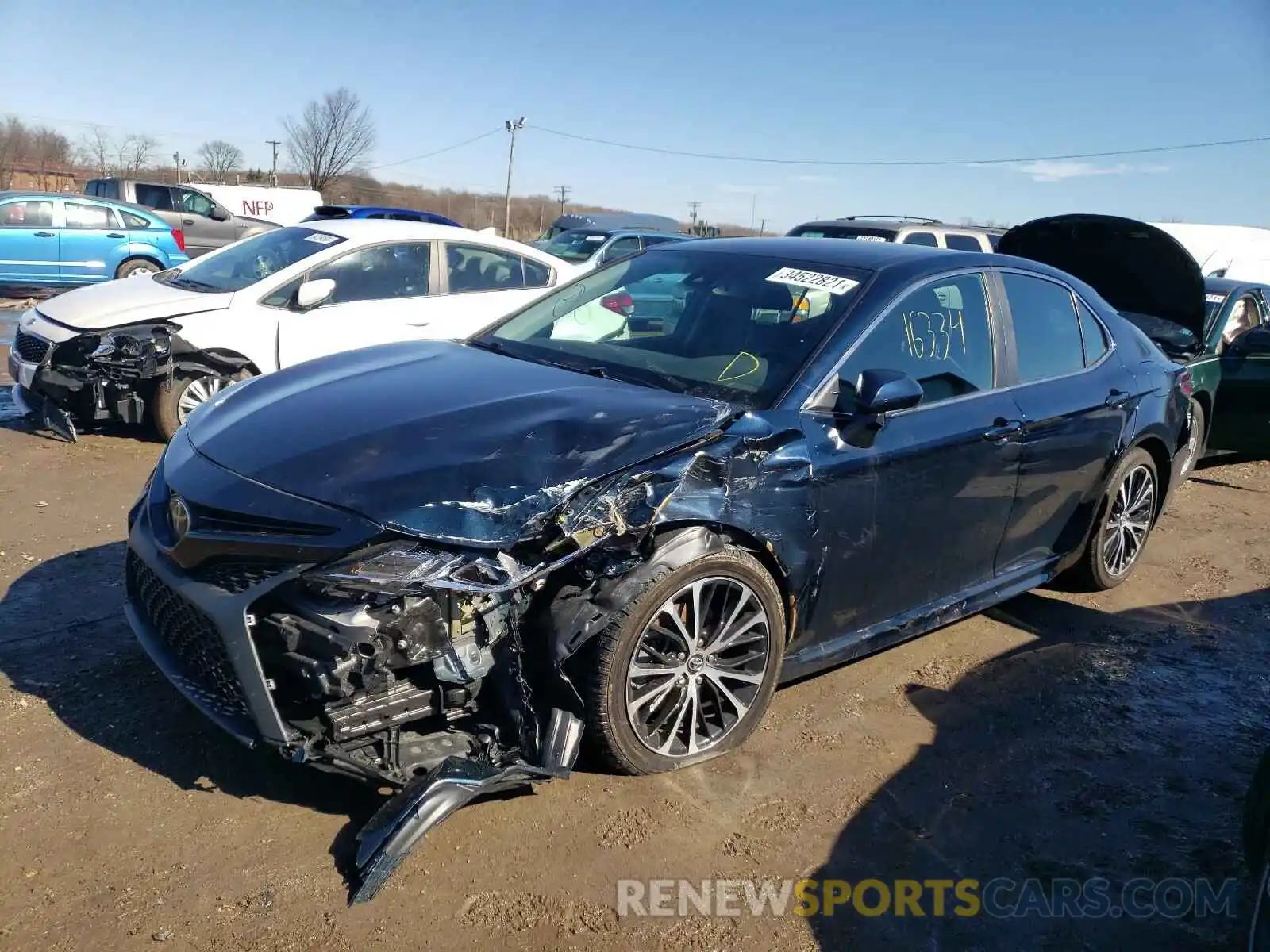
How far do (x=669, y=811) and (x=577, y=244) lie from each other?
15.6 m

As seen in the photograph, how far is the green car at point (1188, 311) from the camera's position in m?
6.60

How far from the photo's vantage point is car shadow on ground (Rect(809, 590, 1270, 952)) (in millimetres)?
2768

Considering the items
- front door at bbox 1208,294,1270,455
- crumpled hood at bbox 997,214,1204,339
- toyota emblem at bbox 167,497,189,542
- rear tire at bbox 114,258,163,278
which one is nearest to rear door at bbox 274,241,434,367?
toyota emblem at bbox 167,497,189,542

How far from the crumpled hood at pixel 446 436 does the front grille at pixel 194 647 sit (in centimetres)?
35

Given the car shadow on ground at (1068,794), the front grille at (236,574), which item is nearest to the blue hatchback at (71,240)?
the front grille at (236,574)

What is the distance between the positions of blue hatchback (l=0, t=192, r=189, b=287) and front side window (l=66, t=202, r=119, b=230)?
1cm

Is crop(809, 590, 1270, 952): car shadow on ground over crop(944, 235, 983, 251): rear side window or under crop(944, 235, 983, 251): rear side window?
under

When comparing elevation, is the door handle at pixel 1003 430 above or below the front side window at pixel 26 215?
below

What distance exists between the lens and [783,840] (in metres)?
3.04

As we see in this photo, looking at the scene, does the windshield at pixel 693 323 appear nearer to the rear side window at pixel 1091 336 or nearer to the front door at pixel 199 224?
the rear side window at pixel 1091 336

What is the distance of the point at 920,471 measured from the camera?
3.69 metres

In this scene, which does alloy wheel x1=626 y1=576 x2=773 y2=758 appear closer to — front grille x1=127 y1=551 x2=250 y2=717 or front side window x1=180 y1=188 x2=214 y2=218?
Answer: front grille x1=127 y1=551 x2=250 y2=717

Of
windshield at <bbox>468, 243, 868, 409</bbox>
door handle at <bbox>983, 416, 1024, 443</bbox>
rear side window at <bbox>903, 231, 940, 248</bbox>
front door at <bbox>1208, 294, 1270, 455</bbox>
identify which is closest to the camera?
windshield at <bbox>468, 243, 868, 409</bbox>

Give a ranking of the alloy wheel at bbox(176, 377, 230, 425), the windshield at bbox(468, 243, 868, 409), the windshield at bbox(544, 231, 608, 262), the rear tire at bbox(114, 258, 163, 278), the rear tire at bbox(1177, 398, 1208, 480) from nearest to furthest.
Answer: the windshield at bbox(468, 243, 868, 409), the rear tire at bbox(1177, 398, 1208, 480), the alloy wheel at bbox(176, 377, 230, 425), the rear tire at bbox(114, 258, 163, 278), the windshield at bbox(544, 231, 608, 262)
